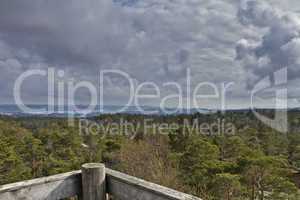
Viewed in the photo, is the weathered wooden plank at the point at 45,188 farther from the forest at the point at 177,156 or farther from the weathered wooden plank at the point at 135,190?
the forest at the point at 177,156

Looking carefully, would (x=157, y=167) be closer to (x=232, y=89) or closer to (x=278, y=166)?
(x=278, y=166)

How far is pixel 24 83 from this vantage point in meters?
8.98

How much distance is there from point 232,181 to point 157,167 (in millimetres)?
5472

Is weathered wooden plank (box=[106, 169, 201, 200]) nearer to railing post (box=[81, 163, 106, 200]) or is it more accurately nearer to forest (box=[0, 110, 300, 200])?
railing post (box=[81, 163, 106, 200])

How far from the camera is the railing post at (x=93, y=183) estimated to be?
156 centimetres

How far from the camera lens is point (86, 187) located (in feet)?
5.15

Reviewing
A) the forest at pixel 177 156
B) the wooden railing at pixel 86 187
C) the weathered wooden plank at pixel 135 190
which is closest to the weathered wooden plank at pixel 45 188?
the wooden railing at pixel 86 187

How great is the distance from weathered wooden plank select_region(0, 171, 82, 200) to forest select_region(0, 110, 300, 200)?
540cm

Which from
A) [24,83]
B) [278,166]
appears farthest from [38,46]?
[278,166]

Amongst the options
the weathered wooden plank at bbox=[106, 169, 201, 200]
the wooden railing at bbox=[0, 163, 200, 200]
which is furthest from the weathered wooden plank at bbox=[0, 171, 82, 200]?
the weathered wooden plank at bbox=[106, 169, 201, 200]

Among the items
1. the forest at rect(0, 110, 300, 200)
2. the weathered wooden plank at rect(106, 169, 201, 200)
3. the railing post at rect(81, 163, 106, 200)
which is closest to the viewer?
the weathered wooden plank at rect(106, 169, 201, 200)

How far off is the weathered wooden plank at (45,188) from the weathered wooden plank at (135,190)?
0.21m

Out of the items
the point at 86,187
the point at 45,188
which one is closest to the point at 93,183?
the point at 86,187

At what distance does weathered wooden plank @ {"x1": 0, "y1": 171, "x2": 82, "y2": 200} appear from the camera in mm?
1404
